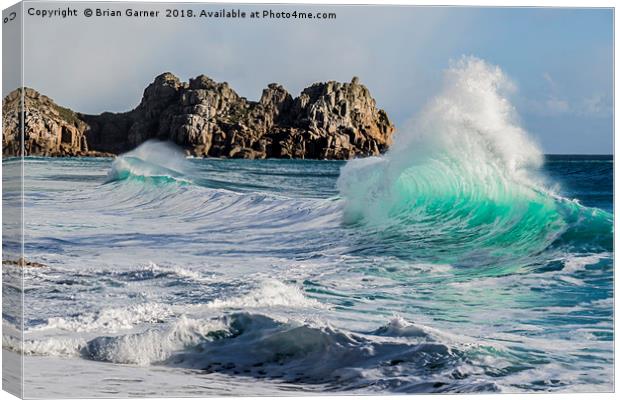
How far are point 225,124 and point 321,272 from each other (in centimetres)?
174

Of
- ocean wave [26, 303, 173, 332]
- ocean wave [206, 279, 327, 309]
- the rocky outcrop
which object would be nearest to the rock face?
the rocky outcrop

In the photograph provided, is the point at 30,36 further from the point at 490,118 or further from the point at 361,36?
the point at 490,118

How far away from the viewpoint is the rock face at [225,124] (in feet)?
35.5

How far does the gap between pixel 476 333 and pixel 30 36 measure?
4.77m

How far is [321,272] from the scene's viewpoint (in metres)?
10.8

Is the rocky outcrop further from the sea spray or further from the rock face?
the sea spray

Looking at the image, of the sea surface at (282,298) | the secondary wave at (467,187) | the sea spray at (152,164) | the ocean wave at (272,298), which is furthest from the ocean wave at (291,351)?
the sea spray at (152,164)

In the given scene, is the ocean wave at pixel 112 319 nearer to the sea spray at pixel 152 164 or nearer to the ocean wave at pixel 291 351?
the ocean wave at pixel 291 351

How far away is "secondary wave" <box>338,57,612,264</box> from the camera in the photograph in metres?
11.2

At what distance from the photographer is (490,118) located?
452 inches

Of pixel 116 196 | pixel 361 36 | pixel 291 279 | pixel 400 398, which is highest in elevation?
pixel 361 36

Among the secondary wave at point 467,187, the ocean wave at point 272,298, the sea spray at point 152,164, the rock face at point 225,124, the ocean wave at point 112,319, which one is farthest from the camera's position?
the secondary wave at point 467,187

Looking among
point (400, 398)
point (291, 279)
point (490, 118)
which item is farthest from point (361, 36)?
point (400, 398)

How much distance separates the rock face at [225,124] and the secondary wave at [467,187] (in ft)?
1.22
